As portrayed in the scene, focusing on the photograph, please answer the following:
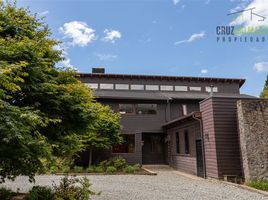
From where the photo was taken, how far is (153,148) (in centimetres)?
2006

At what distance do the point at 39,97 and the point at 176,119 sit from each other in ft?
35.8

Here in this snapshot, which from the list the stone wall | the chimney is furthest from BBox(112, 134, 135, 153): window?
the stone wall

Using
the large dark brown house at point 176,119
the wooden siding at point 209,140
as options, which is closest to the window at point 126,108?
the large dark brown house at point 176,119

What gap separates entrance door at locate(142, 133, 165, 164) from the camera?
65.0ft

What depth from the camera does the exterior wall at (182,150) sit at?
13609 millimetres

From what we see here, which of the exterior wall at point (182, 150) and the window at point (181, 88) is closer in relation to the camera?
the exterior wall at point (182, 150)

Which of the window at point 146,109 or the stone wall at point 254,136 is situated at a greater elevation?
the window at point 146,109

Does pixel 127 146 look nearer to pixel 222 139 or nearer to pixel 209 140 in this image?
pixel 209 140

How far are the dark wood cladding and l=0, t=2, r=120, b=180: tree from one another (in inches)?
246

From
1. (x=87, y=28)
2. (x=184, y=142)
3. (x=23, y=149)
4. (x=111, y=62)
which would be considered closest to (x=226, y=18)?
(x=184, y=142)

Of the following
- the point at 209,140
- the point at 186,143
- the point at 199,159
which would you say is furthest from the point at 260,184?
the point at 186,143

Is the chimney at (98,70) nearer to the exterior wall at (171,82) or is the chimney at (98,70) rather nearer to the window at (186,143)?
the exterior wall at (171,82)

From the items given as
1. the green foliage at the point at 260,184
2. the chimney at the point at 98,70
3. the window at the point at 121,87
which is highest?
the chimney at the point at 98,70

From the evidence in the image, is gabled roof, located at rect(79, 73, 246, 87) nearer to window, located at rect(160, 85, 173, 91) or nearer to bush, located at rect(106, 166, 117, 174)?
window, located at rect(160, 85, 173, 91)
